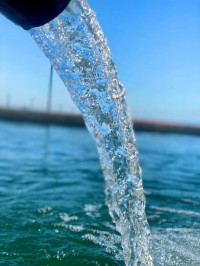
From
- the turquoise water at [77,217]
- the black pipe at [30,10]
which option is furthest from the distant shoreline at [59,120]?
the black pipe at [30,10]

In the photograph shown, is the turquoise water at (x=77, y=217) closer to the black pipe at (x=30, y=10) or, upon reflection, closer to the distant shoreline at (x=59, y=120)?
the black pipe at (x=30, y=10)

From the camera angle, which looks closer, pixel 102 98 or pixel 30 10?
pixel 30 10

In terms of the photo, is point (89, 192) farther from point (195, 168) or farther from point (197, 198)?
point (195, 168)

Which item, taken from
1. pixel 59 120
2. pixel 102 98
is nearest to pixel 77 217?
pixel 102 98

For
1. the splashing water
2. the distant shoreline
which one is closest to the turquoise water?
the splashing water

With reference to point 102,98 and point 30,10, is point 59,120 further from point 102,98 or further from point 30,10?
point 30,10

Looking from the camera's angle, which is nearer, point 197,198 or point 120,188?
point 120,188

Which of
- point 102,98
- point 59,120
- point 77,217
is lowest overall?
point 77,217

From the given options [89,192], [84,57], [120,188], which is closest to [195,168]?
[89,192]

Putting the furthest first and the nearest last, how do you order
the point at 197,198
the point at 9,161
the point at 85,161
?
the point at 85,161 < the point at 9,161 < the point at 197,198
